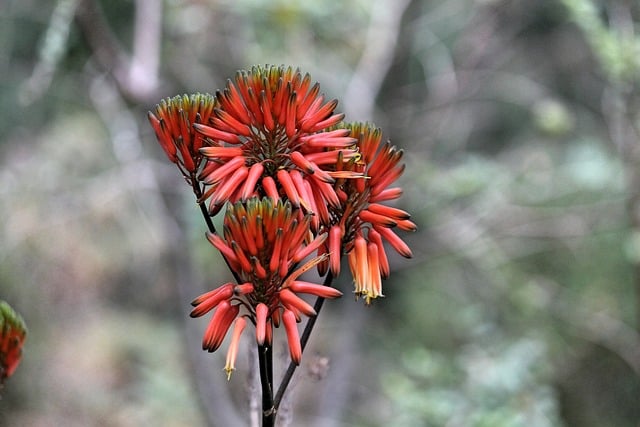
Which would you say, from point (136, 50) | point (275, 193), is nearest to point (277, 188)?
point (275, 193)

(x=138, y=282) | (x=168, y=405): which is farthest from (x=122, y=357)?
(x=168, y=405)

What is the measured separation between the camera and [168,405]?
138 inches

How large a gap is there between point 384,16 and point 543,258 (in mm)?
1424

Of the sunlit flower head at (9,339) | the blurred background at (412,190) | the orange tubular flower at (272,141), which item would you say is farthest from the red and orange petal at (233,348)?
the blurred background at (412,190)

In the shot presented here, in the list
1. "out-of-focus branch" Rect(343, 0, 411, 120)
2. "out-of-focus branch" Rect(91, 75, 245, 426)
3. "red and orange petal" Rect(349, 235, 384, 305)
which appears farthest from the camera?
"out-of-focus branch" Rect(343, 0, 411, 120)

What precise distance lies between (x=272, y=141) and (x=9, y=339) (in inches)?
16.0

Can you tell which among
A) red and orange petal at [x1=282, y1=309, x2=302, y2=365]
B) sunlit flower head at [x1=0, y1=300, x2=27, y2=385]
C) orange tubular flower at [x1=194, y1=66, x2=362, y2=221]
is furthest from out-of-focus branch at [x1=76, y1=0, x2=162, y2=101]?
red and orange petal at [x1=282, y1=309, x2=302, y2=365]

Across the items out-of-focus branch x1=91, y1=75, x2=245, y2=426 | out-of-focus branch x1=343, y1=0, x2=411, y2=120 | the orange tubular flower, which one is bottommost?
out-of-focus branch x1=91, y1=75, x2=245, y2=426

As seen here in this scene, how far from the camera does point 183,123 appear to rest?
710mm

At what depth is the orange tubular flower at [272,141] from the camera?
685mm

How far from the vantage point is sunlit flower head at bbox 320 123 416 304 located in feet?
2.46

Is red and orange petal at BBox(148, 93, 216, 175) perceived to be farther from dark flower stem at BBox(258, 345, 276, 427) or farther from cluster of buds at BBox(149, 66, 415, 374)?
dark flower stem at BBox(258, 345, 276, 427)

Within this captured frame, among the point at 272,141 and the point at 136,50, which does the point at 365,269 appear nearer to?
the point at 272,141

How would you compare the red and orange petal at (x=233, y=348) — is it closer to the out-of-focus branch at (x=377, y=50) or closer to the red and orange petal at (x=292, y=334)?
the red and orange petal at (x=292, y=334)
